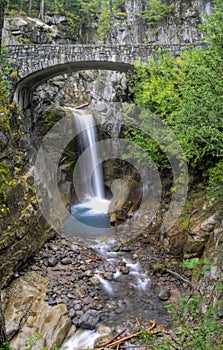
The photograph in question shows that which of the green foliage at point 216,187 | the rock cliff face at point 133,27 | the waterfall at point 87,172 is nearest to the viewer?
the green foliage at point 216,187

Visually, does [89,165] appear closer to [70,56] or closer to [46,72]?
[46,72]

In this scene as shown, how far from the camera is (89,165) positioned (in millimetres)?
18250

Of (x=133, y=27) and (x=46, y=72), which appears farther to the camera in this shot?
(x=133, y=27)

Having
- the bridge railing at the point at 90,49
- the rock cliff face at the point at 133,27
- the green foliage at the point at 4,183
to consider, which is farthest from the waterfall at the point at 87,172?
the rock cliff face at the point at 133,27

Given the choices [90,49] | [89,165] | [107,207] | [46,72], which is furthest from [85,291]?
[46,72]

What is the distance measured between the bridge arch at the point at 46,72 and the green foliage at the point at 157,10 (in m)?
8.31

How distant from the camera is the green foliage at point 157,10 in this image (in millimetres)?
20844

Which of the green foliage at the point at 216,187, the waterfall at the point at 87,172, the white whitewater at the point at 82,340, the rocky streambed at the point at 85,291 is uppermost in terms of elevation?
the waterfall at the point at 87,172

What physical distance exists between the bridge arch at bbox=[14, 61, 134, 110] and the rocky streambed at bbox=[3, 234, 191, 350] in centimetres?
867

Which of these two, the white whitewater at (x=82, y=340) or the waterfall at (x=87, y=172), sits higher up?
the waterfall at (x=87, y=172)

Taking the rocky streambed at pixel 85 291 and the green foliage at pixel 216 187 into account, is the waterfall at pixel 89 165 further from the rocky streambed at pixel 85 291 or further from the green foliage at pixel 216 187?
the green foliage at pixel 216 187

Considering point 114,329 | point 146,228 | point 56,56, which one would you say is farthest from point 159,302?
point 56,56

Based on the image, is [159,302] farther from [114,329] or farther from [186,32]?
[186,32]

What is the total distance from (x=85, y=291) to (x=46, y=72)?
1165 centimetres
